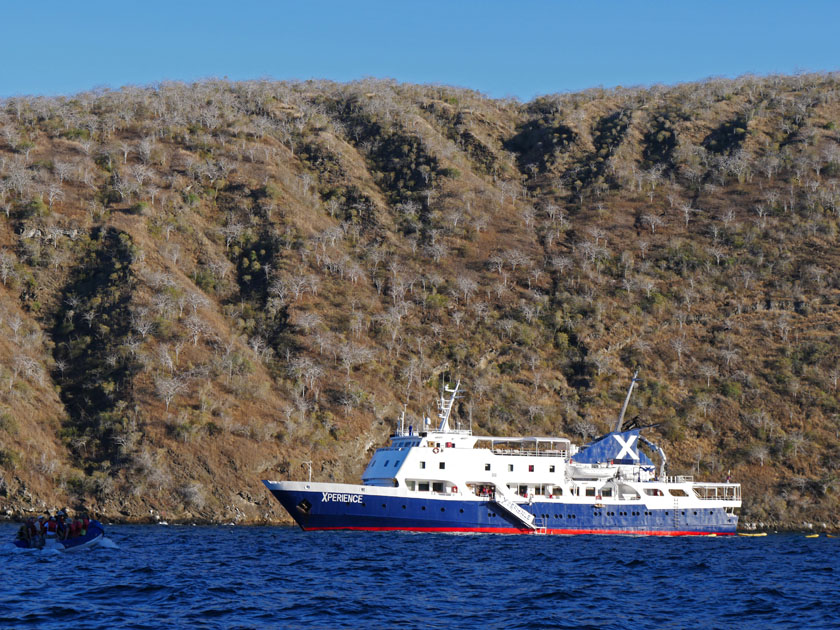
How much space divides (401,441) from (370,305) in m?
39.6

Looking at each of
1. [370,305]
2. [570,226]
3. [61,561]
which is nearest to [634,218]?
Result: [570,226]

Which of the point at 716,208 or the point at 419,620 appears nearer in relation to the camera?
the point at 419,620

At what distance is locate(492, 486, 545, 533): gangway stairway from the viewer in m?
60.7

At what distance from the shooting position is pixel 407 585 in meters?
34.9

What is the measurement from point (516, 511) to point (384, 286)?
48620 millimetres

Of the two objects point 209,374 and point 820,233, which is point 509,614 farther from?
point 820,233

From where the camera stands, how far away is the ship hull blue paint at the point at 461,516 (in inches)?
2308

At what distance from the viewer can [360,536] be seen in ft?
183

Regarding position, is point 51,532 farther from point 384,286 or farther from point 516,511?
point 384,286

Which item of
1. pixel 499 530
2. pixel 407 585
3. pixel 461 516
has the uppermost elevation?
pixel 461 516

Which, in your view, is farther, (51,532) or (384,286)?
(384,286)

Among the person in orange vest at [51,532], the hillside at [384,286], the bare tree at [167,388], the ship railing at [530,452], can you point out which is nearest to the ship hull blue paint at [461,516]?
the ship railing at [530,452]

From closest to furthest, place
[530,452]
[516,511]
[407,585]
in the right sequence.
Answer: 1. [407,585]
2. [516,511]
3. [530,452]

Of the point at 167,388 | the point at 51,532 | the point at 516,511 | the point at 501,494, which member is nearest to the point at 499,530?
the point at 516,511
